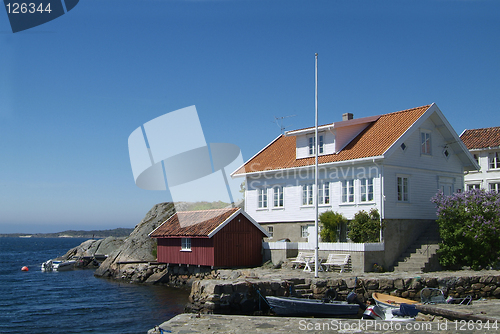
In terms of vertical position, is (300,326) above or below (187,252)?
below

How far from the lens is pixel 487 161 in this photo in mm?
43438

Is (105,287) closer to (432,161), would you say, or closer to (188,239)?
(188,239)

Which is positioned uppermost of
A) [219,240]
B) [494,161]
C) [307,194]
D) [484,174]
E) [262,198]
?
[494,161]

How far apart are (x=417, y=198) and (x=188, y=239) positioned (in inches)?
574

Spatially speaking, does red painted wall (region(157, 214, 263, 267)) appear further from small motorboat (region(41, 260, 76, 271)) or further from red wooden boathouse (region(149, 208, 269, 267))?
small motorboat (region(41, 260, 76, 271))

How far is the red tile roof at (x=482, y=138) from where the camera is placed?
142 feet

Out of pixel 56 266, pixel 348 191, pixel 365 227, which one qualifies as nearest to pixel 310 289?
pixel 365 227

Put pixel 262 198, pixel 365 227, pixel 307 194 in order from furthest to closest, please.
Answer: pixel 262 198, pixel 307 194, pixel 365 227

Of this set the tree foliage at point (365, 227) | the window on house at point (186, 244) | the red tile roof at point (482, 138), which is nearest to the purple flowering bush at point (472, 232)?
the tree foliage at point (365, 227)

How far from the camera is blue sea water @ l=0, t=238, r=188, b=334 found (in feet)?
68.8

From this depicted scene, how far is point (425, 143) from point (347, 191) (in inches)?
237

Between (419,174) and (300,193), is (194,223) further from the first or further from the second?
(419,174)

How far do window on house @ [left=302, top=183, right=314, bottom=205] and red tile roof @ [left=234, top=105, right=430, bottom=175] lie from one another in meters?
1.41

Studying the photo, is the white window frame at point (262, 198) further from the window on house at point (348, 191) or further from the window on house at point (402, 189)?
the window on house at point (402, 189)
